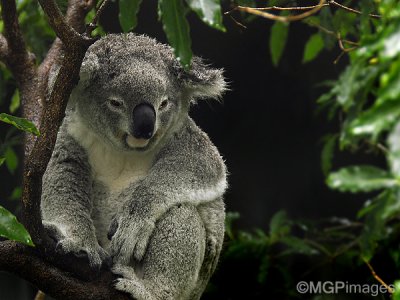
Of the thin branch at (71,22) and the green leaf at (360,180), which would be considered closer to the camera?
the green leaf at (360,180)

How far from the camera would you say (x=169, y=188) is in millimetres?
2840

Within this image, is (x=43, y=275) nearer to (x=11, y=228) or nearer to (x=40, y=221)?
(x=40, y=221)

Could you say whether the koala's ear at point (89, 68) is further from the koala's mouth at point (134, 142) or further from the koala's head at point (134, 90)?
the koala's mouth at point (134, 142)

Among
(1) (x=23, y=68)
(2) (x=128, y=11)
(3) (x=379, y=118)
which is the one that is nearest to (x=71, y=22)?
(1) (x=23, y=68)

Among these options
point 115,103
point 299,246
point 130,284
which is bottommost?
point 130,284

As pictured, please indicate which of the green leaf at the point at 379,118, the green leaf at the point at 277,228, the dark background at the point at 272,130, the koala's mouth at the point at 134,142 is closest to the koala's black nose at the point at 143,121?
the koala's mouth at the point at 134,142

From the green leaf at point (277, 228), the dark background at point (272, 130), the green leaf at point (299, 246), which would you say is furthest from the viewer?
the dark background at point (272, 130)

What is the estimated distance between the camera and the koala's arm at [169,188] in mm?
2727

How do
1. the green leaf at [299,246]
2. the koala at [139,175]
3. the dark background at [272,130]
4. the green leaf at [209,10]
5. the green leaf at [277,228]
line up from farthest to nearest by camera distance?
the dark background at [272,130] → the green leaf at [277,228] → the green leaf at [299,246] → the koala at [139,175] → the green leaf at [209,10]

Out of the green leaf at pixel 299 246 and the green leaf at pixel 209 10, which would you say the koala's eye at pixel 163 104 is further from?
the green leaf at pixel 299 246

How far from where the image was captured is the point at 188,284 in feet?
9.21

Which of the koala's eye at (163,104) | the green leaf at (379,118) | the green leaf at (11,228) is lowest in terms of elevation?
the green leaf at (11,228)

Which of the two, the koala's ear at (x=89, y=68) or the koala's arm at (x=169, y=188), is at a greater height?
the koala's ear at (x=89, y=68)

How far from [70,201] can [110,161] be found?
30cm
